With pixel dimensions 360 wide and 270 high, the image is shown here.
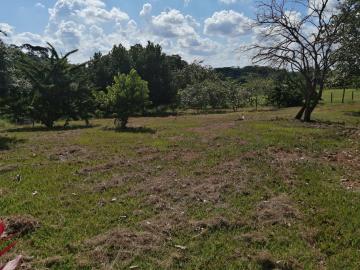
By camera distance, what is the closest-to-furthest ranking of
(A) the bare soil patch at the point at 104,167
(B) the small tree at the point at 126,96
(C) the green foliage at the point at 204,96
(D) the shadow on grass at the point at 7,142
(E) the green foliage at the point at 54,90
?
1. (A) the bare soil patch at the point at 104,167
2. (D) the shadow on grass at the point at 7,142
3. (B) the small tree at the point at 126,96
4. (E) the green foliage at the point at 54,90
5. (C) the green foliage at the point at 204,96

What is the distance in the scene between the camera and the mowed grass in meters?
4.20

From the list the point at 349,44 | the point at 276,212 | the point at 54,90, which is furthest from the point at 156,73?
the point at 276,212

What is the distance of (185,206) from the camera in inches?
227

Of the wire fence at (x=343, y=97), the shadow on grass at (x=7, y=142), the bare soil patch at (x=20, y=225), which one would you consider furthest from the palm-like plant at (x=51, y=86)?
the wire fence at (x=343, y=97)

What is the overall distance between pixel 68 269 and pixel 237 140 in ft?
28.2

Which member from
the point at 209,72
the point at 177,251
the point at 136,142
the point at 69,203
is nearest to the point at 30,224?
the point at 69,203

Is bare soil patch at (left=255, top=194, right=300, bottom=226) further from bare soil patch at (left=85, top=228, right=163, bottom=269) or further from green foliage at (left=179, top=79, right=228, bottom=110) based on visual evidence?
green foliage at (left=179, top=79, right=228, bottom=110)

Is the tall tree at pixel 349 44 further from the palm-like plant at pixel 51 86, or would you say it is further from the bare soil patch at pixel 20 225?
the bare soil patch at pixel 20 225

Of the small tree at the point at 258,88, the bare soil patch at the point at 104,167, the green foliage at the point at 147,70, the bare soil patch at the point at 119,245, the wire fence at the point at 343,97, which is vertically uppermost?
the green foliage at the point at 147,70

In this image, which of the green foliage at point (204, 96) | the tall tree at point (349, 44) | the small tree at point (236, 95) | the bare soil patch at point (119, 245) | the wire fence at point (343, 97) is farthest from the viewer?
the wire fence at point (343, 97)

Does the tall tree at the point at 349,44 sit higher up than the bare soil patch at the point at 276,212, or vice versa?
the tall tree at the point at 349,44

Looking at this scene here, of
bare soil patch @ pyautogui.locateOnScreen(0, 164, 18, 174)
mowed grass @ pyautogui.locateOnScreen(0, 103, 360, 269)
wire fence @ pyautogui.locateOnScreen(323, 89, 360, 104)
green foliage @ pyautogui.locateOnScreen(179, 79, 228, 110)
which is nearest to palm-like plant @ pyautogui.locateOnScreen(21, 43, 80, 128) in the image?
mowed grass @ pyautogui.locateOnScreen(0, 103, 360, 269)

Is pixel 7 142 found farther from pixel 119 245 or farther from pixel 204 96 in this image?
pixel 204 96

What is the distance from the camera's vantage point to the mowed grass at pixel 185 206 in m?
4.20
